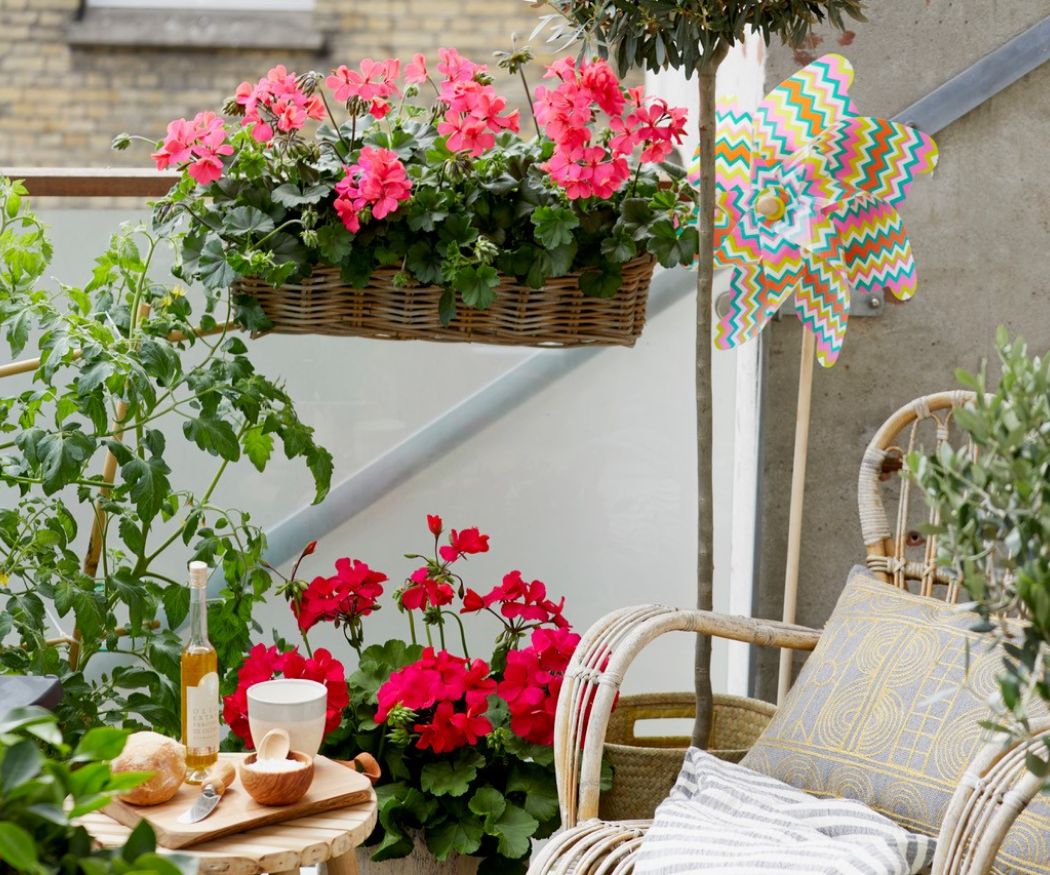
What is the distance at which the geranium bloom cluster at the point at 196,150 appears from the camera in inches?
74.0

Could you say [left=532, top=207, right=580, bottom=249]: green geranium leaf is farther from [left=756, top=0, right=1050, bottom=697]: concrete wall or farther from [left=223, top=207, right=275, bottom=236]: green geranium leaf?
[left=756, top=0, right=1050, bottom=697]: concrete wall

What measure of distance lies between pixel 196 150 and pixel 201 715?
833 mm

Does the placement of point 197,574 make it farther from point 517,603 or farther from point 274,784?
point 517,603

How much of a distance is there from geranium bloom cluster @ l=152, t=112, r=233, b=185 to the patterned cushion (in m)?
1.11

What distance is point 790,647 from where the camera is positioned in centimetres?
190

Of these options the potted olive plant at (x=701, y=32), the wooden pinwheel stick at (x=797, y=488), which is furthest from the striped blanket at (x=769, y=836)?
the potted olive plant at (x=701, y=32)

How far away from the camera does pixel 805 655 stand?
2.27 m

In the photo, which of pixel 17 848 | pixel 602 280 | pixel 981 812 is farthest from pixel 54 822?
pixel 602 280

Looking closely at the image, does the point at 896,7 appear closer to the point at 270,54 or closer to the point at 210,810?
the point at 210,810

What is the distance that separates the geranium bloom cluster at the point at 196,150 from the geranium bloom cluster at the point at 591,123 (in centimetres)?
47

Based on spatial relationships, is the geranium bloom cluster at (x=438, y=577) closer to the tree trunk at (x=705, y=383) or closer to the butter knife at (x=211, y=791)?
the tree trunk at (x=705, y=383)

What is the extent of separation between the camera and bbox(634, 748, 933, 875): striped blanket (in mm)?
1422

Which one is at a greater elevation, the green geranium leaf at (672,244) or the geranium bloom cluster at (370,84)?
the geranium bloom cluster at (370,84)

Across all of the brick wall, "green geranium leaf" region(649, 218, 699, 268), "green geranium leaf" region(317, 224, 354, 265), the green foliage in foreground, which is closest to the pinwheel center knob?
"green geranium leaf" region(649, 218, 699, 268)
